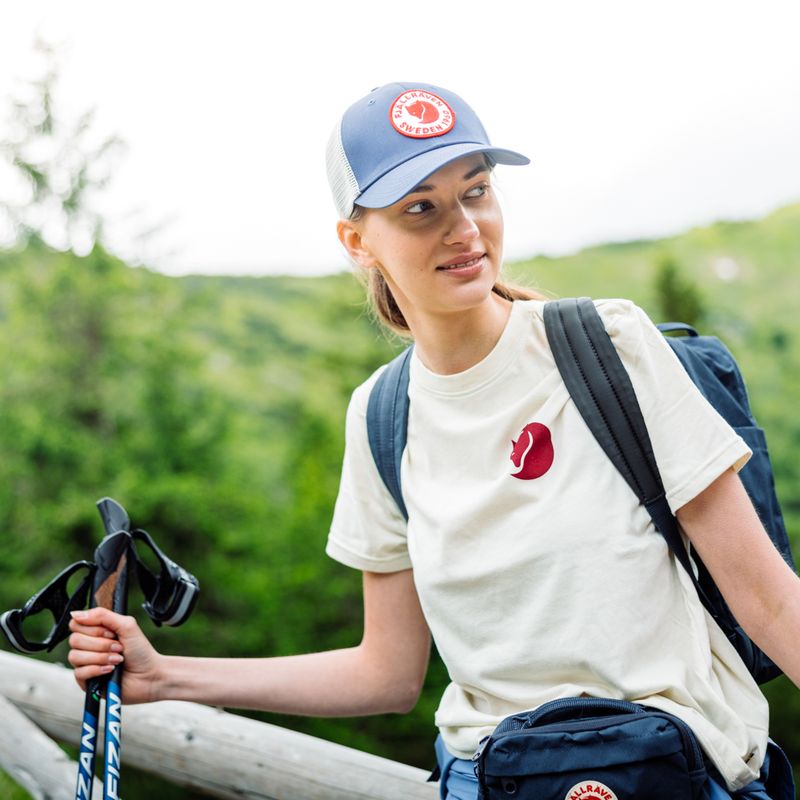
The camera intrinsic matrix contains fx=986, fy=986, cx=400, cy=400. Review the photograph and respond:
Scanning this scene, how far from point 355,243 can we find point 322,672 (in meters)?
0.75

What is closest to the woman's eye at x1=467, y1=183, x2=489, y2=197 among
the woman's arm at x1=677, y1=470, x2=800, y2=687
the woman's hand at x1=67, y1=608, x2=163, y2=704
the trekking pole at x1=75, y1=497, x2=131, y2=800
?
the woman's arm at x1=677, y1=470, x2=800, y2=687

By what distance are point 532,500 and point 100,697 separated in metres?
0.80

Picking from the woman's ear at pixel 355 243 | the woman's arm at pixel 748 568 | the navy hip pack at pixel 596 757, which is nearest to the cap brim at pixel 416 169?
the woman's ear at pixel 355 243

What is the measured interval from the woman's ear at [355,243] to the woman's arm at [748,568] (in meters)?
0.65

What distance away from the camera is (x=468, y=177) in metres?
1.48

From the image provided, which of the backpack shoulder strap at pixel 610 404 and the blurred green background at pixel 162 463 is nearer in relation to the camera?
the backpack shoulder strap at pixel 610 404

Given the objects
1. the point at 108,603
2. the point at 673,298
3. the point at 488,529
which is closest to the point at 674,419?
the point at 488,529

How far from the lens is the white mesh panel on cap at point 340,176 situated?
1.55 m

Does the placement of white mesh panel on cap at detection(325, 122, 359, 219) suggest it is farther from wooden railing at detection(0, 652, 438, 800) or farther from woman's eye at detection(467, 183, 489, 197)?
wooden railing at detection(0, 652, 438, 800)

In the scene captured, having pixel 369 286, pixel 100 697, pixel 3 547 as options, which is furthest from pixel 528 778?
pixel 3 547

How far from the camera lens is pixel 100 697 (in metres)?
1.64

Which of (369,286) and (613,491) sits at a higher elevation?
(369,286)

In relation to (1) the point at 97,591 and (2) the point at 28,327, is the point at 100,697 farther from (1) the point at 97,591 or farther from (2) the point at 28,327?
(2) the point at 28,327

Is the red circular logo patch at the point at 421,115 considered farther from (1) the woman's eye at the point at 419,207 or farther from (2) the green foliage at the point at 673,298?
(2) the green foliage at the point at 673,298
